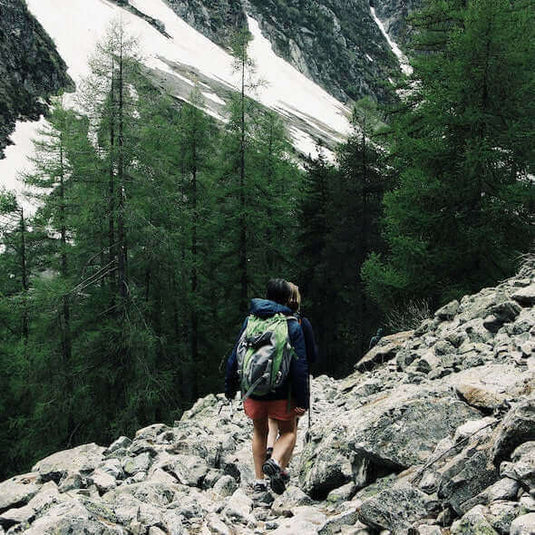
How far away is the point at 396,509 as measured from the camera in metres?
2.53

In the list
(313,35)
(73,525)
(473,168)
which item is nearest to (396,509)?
(73,525)

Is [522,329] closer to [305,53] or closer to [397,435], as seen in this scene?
[397,435]

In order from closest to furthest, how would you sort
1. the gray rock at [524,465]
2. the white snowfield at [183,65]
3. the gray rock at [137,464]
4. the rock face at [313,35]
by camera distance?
the gray rock at [524,465], the gray rock at [137,464], the white snowfield at [183,65], the rock face at [313,35]

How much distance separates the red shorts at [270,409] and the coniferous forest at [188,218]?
687 centimetres

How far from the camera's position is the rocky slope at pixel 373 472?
2.46 meters

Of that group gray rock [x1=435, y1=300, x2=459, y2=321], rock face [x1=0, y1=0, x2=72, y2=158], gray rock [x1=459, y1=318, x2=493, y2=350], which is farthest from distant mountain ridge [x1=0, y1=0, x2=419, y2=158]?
gray rock [x1=459, y1=318, x2=493, y2=350]

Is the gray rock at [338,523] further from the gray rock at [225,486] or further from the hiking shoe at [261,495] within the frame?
the gray rock at [225,486]

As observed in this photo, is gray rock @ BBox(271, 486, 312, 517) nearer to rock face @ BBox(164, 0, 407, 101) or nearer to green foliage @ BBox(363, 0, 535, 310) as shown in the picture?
green foliage @ BBox(363, 0, 535, 310)

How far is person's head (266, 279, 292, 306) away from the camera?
171 inches

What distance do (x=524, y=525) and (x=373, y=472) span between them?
62.9 inches

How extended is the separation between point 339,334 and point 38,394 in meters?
14.6

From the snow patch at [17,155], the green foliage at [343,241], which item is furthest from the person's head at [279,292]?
the snow patch at [17,155]

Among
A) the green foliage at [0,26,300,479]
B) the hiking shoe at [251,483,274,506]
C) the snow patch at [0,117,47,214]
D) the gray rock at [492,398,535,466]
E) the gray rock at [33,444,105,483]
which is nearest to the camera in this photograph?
the gray rock at [492,398,535,466]

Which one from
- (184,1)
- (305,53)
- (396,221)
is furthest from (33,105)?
(305,53)
